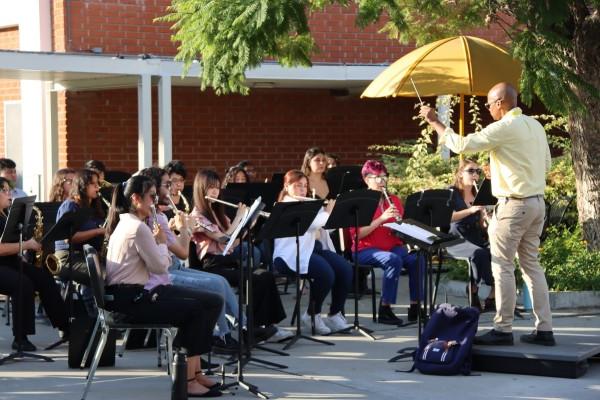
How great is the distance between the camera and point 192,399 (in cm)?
845

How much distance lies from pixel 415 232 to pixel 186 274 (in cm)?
197

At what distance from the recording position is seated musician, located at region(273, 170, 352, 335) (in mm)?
11055

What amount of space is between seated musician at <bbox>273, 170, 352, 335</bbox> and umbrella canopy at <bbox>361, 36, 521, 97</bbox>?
8.03ft

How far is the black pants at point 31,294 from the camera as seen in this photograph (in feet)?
33.2

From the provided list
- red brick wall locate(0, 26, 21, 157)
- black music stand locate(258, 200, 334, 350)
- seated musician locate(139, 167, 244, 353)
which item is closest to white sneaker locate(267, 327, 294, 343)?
seated musician locate(139, 167, 244, 353)

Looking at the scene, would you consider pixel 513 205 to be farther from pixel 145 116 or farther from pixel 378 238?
pixel 145 116

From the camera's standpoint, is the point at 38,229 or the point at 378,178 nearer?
the point at 38,229

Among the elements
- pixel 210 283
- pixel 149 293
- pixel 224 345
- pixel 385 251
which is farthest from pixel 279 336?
pixel 149 293

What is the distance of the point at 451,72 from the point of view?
13375mm

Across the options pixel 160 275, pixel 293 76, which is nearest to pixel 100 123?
pixel 293 76

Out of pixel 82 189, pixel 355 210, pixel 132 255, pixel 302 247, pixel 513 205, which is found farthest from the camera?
pixel 302 247

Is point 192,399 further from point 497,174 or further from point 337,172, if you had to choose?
point 337,172

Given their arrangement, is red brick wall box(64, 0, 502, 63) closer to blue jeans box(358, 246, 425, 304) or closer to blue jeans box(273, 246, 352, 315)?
blue jeans box(358, 246, 425, 304)

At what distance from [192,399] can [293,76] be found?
9094 millimetres
